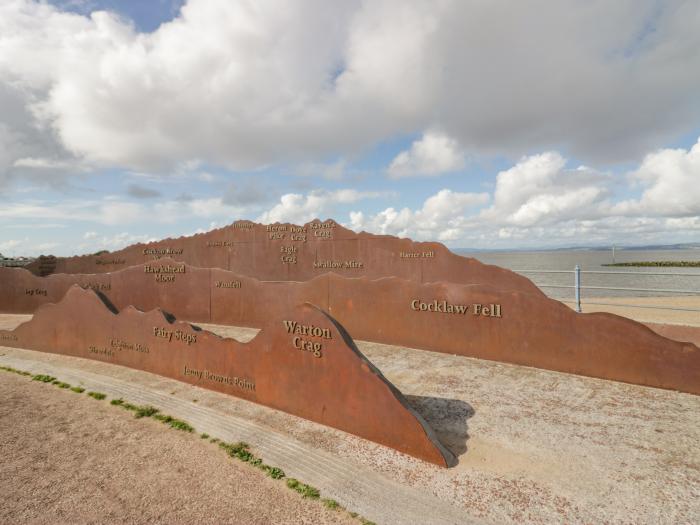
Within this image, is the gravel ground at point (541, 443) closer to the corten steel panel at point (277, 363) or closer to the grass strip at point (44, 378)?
the corten steel panel at point (277, 363)

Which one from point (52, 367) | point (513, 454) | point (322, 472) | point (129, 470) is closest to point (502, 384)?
point (513, 454)

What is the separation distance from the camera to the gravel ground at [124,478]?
3264 mm

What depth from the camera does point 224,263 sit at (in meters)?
15.4

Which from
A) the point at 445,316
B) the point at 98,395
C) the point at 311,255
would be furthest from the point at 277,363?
the point at 311,255

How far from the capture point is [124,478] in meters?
3.80

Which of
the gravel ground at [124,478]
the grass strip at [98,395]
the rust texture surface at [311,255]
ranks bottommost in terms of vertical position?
the gravel ground at [124,478]

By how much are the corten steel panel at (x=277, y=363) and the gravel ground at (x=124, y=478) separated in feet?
3.88

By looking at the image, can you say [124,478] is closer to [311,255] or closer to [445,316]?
[445,316]

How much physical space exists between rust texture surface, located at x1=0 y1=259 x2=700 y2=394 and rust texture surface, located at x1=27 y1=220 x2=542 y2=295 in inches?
52.6

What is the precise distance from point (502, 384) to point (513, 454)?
2091 mm

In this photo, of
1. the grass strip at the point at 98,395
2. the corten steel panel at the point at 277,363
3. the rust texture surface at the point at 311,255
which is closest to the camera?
the corten steel panel at the point at 277,363

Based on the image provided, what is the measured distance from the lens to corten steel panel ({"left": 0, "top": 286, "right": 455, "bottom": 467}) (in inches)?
169

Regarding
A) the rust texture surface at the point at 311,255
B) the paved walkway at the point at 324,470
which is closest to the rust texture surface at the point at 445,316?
the rust texture surface at the point at 311,255

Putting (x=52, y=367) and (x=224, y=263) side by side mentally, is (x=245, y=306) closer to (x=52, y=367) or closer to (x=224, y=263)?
(x=52, y=367)
